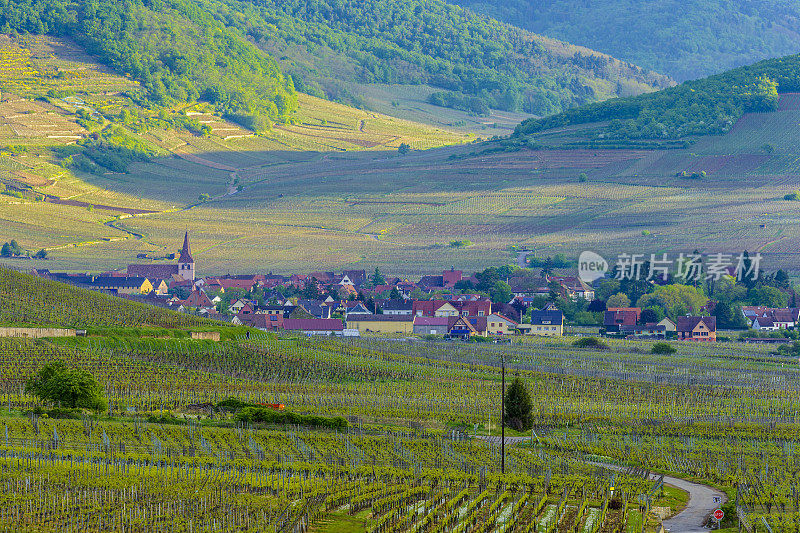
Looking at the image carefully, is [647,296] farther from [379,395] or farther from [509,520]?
[509,520]

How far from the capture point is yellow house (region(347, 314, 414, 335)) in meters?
112

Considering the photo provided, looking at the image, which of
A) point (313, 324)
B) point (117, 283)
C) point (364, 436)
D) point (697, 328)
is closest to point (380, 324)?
point (313, 324)

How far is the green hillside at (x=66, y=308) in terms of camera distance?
Answer: 272 feet

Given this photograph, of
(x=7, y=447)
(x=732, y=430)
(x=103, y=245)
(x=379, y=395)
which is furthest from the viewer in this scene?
(x=103, y=245)

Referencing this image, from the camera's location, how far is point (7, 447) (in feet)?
140

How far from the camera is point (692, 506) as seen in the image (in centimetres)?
3894

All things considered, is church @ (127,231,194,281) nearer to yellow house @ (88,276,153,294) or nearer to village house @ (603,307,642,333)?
yellow house @ (88,276,153,294)

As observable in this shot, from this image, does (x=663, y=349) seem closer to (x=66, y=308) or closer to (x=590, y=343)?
(x=590, y=343)

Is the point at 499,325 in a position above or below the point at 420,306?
below

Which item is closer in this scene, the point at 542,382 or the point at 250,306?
the point at 542,382

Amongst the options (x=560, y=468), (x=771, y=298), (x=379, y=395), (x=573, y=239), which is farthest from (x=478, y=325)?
(x=573, y=239)

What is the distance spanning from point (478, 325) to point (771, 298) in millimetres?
37138

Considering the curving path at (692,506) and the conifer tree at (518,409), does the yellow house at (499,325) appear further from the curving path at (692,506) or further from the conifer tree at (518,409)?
the curving path at (692,506)

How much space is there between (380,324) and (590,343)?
21919mm
